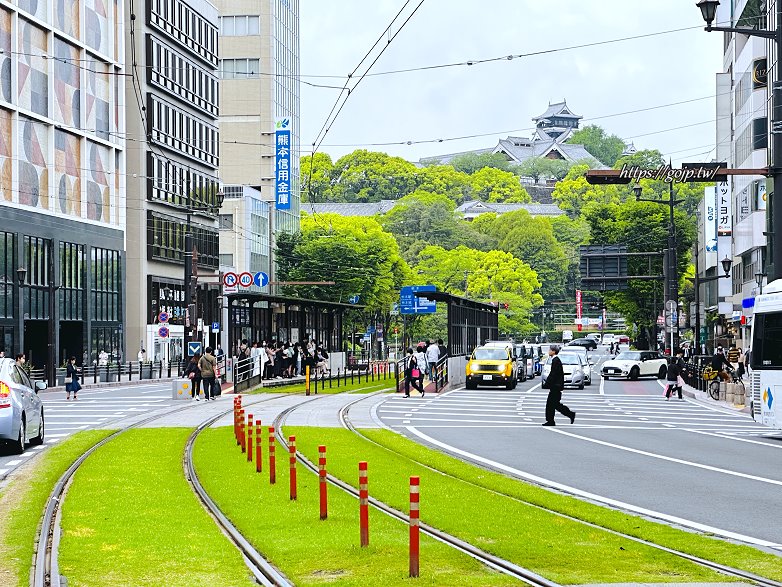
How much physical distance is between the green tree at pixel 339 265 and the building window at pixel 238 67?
15441mm

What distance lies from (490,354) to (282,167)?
53.9 m

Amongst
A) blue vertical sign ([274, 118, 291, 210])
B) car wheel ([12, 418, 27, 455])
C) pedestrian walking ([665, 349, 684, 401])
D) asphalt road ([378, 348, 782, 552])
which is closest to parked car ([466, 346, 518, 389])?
pedestrian walking ([665, 349, 684, 401])

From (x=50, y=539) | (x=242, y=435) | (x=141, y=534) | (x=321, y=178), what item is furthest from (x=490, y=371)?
(x=321, y=178)

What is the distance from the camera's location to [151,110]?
81625mm

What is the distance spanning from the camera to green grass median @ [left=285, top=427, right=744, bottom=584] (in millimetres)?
10656

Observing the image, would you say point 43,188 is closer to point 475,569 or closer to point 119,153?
point 119,153

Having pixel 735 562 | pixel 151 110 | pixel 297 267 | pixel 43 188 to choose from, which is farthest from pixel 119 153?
pixel 735 562

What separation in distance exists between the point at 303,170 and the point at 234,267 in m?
91.6

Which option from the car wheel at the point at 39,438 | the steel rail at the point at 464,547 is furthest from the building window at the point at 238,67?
the steel rail at the point at 464,547

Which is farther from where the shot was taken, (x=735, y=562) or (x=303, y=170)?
(x=303, y=170)

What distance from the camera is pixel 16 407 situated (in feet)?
75.6

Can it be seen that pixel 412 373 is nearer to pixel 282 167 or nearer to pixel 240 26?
pixel 282 167

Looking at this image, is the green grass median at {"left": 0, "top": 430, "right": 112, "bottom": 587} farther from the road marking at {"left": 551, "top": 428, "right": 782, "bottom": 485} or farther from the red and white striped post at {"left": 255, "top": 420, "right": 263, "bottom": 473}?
the road marking at {"left": 551, "top": 428, "right": 782, "bottom": 485}

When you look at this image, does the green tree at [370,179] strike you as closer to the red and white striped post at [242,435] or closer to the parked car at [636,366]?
the parked car at [636,366]
